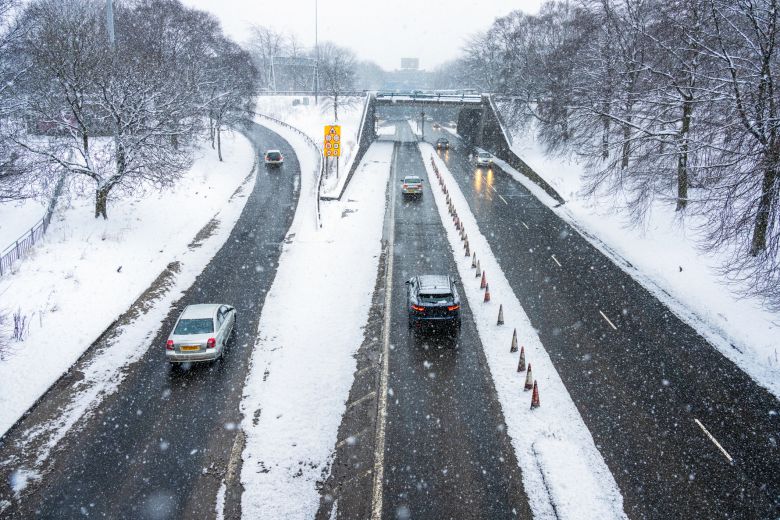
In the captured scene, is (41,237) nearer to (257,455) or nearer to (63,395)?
(63,395)

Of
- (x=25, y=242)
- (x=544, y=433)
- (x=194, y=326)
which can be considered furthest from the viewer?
(x=25, y=242)

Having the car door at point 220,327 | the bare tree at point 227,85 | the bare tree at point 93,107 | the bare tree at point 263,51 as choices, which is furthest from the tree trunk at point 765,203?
the bare tree at point 263,51

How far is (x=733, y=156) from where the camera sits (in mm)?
18625

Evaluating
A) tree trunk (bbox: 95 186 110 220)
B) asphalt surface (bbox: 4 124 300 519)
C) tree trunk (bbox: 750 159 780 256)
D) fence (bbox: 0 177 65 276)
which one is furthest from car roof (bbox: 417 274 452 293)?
tree trunk (bbox: 95 186 110 220)

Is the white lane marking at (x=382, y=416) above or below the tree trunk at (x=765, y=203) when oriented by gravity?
below

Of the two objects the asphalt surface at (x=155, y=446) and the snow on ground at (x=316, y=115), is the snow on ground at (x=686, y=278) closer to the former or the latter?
the asphalt surface at (x=155, y=446)

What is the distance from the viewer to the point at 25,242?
21969 mm

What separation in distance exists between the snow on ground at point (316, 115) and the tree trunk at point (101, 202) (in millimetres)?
22890

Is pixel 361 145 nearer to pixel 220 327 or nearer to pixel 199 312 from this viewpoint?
pixel 199 312

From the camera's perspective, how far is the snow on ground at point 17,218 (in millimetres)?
24062

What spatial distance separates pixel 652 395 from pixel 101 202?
24698mm

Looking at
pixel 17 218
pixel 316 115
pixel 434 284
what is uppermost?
pixel 316 115

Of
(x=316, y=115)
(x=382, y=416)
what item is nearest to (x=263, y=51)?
(x=316, y=115)

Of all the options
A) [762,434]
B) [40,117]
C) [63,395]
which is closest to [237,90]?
[40,117]
